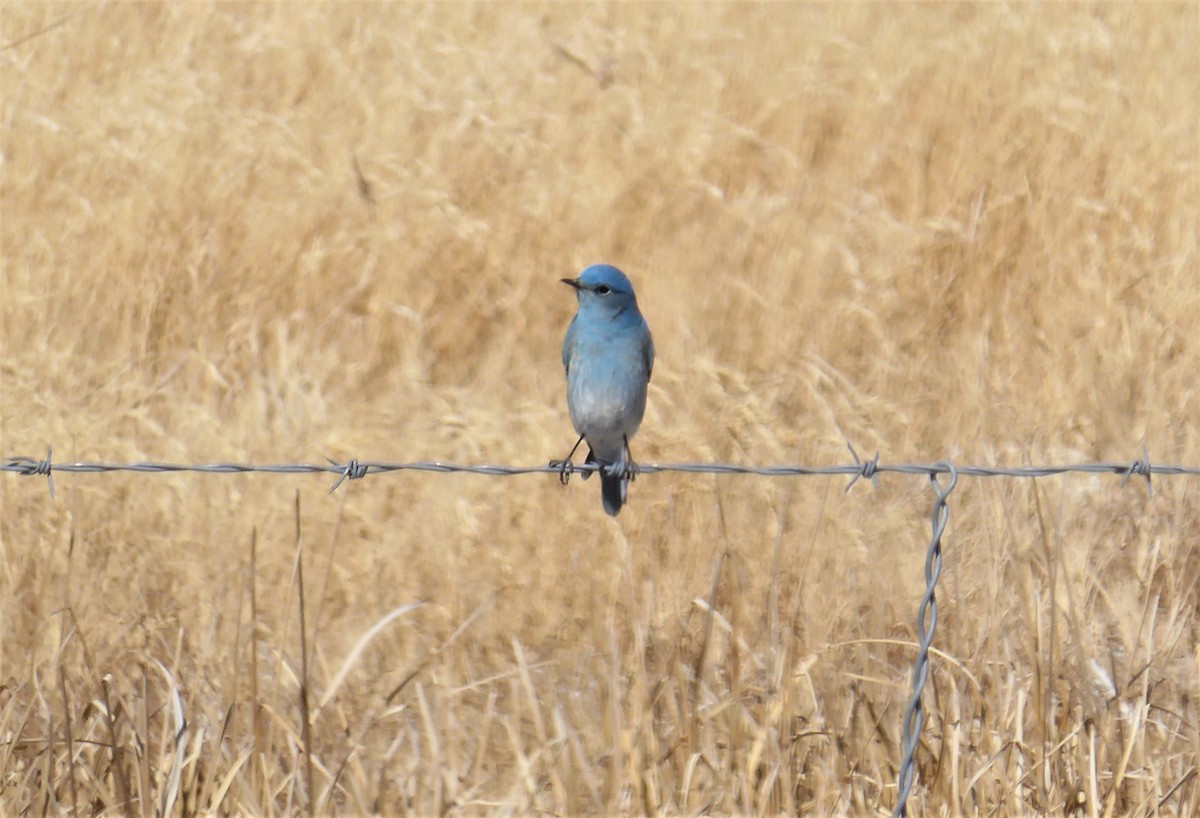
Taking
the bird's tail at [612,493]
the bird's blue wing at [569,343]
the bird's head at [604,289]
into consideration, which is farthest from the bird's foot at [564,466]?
the bird's head at [604,289]

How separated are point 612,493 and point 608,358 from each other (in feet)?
1.34

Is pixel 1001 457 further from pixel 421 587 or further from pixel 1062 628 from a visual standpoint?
pixel 421 587

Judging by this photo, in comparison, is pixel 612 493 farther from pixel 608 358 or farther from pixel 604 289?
pixel 604 289

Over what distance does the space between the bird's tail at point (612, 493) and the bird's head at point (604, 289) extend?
490 millimetres

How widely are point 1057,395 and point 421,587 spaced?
2.53 meters

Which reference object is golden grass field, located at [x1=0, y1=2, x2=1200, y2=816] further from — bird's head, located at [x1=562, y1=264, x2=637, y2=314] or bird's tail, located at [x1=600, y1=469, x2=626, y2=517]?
bird's head, located at [x1=562, y1=264, x2=637, y2=314]

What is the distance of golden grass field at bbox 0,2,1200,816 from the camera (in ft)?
10.5

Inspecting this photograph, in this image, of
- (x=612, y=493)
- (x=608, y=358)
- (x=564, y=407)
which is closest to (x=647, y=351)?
(x=608, y=358)

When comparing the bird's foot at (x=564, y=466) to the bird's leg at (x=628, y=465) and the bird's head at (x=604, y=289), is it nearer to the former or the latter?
the bird's leg at (x=628, y=465)

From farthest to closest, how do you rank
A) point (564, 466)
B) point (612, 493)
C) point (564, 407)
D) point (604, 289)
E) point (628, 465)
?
point (564, 407) < point (612, 493) < point (604, 289) < point (564, 466) < point (628, 465)

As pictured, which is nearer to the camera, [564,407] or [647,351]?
[647,351]

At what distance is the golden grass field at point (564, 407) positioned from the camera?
3211 mm

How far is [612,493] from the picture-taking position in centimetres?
415

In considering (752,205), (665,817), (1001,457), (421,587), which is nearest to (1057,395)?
(1001,457)
